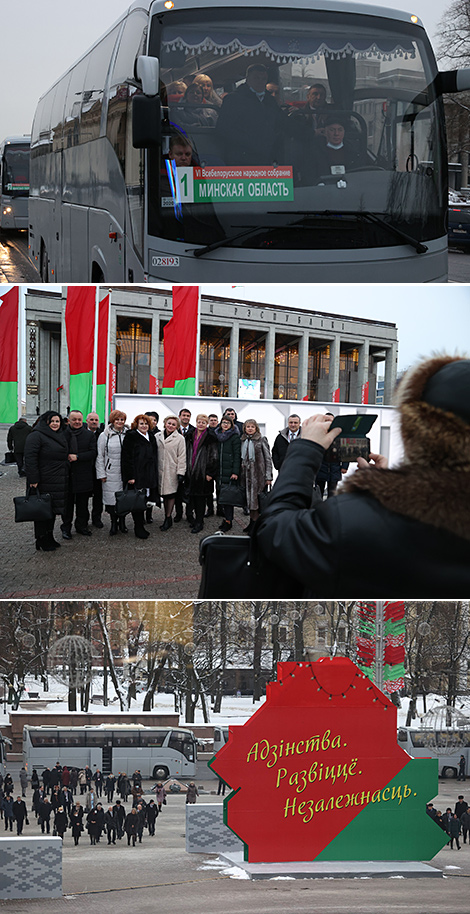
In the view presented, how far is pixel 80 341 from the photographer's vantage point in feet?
20.5

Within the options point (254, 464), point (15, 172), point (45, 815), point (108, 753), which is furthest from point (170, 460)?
point (15, 172)

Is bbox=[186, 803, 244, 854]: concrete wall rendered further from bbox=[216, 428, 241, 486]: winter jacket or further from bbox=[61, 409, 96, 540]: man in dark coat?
bbox=[216, 428, 241, 486]: winter jacket

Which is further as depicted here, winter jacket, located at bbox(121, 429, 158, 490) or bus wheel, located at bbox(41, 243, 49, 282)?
bus wheel, located at bbox(41, 243, 49, 282)

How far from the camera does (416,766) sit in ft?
17.1

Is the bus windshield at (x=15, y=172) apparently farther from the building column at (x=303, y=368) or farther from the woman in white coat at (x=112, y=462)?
the building column at (x=303, y=368)

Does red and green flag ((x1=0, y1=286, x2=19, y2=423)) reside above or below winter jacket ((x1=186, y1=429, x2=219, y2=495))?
above

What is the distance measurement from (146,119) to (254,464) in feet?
8.38

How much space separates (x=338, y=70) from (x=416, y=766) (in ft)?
16.0

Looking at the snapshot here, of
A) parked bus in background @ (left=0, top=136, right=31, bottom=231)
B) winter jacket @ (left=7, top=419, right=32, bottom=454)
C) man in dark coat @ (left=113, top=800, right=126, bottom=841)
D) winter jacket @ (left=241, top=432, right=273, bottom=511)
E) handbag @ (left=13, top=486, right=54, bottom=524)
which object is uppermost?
parked bus in background @ (left=0, top=136, right=31, bottom=231)

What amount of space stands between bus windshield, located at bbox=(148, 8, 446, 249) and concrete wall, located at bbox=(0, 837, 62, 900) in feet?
13.4

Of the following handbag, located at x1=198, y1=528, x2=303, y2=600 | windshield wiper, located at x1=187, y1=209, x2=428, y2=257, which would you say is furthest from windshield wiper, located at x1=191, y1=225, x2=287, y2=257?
handbag, located at x1=198, y1=528, x2=303, y2=600

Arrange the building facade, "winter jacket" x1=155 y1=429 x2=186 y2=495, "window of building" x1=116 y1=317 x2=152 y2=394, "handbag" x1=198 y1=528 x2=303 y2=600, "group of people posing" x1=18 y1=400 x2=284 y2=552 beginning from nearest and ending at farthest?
"handbag" x1=198 y1=528 x2=303 y2=600
the building facade
"window of building" x1=116 y1=317 x2=152 y2=394
"group of people posing" x1=18 y1=400 x2=284 y2=552
"winter jacket" x1=155 y1=429 x2=186 y2=495

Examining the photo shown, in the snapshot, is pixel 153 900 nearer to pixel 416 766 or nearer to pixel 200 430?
pixel 416 766

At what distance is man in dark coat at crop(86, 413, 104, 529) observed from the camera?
673 cm
